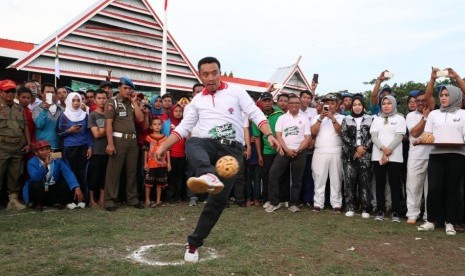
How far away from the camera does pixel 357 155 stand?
7.88 meters

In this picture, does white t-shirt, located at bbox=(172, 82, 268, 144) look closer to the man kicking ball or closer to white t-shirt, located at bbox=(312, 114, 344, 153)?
the man kicking ball

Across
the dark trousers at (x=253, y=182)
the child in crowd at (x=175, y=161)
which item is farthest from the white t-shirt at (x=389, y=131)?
the child in crowd at (x=175, y=161)

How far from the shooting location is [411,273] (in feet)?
14.3

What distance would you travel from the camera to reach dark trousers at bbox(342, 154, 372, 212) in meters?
7.84

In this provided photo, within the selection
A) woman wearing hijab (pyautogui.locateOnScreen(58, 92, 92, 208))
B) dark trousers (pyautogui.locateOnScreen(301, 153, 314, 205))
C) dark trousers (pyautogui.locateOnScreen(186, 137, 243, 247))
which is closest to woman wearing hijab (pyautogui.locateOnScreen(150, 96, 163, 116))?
woman wearing hijab (pyautogui.locateOnScreen(58, 92, 92, 208))

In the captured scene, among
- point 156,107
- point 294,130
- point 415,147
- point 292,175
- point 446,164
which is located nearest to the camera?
point 446,164

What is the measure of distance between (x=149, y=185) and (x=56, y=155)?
1845mm

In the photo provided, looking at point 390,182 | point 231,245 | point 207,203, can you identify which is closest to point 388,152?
point 390,182

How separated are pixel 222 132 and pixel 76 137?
175 inches

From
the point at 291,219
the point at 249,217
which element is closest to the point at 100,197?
the point at 249,217

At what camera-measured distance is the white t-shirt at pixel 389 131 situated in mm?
7453

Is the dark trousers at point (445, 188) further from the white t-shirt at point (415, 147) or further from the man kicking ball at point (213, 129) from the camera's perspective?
the man kicking ball at point (213, 129)

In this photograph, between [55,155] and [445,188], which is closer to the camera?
[445,188]

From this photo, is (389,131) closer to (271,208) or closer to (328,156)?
(328,156)
